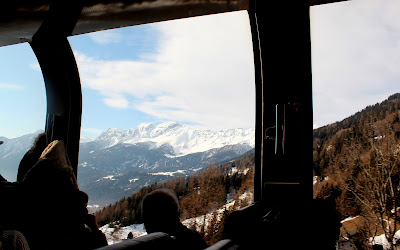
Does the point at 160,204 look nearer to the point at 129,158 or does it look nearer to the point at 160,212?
the point at 160,212

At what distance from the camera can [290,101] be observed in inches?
84.4

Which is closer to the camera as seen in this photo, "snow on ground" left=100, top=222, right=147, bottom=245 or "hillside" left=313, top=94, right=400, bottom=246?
"snow on ground" left=100, top=222, right=147, bottom=245

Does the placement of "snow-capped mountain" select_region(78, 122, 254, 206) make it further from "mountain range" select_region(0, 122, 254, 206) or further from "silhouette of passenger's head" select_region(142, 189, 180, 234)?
"silhouette of passenger's head" select_region(142, 189, 180, 234)

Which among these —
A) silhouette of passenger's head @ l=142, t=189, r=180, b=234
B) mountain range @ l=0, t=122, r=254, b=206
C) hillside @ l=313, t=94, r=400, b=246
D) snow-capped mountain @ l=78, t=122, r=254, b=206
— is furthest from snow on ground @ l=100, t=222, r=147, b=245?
snow-capped mountain @ l=78, t=122, r=254, b=206

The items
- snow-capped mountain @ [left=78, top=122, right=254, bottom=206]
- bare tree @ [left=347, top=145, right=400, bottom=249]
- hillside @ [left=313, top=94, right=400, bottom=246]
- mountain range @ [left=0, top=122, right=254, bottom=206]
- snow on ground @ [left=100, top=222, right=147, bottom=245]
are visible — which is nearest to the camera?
snow on ground @ [left=100, top=222, right=147, bottom=245]

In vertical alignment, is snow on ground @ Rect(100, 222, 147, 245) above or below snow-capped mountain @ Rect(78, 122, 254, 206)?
below

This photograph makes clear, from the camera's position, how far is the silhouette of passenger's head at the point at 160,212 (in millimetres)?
1561

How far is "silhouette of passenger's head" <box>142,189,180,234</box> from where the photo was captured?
1.56 metres

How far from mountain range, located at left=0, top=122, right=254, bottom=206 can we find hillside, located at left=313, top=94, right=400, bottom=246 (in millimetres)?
6056

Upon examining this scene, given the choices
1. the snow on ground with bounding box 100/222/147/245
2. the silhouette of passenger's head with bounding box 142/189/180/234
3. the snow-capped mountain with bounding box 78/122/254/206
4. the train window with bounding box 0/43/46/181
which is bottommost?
the snow on ground with bounding box 100/222/147/245

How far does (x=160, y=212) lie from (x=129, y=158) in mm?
43851

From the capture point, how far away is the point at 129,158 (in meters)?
44.0

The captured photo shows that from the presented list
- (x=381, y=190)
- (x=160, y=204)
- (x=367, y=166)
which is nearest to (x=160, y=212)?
(x=160, y=204)

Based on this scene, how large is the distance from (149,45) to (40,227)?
7.33 feet
